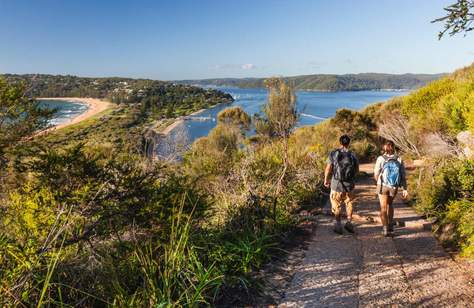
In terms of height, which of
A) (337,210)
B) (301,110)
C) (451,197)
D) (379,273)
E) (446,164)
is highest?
(301,110)

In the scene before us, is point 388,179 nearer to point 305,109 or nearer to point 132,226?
point 132,226

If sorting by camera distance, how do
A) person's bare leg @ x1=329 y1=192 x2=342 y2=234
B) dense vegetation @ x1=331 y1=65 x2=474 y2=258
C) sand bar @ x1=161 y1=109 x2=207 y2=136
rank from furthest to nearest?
sand bar @ x1=161 y1=109 x2=207 y2=136
person's bare leg @ x1=329 y1=192 x2=342 y2=234
dense vegetation @ x1=331 y1=65 x2=474 y2=258

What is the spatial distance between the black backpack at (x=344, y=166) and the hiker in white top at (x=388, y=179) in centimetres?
39

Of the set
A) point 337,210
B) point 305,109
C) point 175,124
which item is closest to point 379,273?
point 337,210

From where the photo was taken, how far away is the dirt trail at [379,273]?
3338 millimetres

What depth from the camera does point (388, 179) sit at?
5.12 metres

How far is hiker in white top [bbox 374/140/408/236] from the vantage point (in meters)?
5.10

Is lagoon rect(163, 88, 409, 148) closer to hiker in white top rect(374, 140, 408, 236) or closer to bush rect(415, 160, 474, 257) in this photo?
hiker in white top rect(374, 140, 408, 236)

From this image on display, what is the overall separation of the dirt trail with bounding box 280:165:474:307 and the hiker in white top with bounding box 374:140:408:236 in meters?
0.32

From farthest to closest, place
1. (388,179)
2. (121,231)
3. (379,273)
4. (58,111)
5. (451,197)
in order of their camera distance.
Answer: (451,197) → (388,179) → (58,111) → (121,231) → (379,273)

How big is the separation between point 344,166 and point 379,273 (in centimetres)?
173

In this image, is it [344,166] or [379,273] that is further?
[344,166]

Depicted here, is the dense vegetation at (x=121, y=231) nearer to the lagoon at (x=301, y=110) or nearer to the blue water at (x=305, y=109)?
the lagoon at (x=301, y=110)

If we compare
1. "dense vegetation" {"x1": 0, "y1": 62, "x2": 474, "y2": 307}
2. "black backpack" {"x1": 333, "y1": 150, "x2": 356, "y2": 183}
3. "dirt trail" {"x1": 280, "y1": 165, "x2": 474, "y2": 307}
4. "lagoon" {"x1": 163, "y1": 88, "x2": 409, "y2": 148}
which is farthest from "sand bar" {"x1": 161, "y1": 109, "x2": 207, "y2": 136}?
"dirt trail" {"x1": 280, "y1": 165, "x2": 474, "y2": 307}
